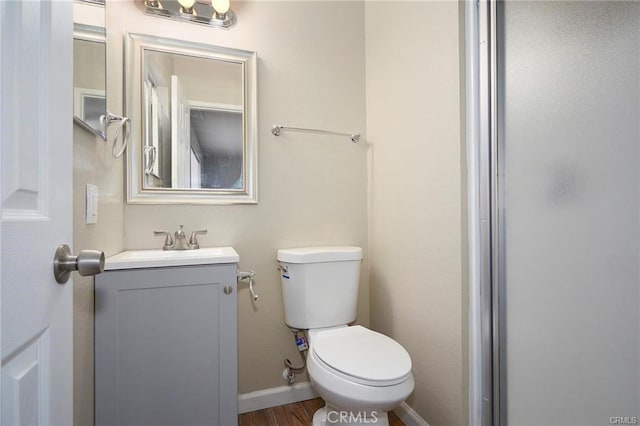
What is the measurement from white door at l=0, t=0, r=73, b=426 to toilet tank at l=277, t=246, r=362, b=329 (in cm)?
92

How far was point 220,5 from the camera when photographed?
140cm

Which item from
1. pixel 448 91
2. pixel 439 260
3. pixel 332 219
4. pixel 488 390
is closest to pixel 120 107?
pixel 332 219

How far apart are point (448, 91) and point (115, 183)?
138 cm

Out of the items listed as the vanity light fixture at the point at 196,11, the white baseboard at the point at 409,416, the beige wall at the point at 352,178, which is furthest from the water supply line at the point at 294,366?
the vanity light fixture at the point at 196,11

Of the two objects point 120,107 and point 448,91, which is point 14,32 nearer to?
point 120,107

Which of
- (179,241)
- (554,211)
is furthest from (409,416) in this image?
(179,241)

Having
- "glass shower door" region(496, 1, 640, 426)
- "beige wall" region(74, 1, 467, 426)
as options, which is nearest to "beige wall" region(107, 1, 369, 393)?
"beige wall" region(74, 1, 467, 426)

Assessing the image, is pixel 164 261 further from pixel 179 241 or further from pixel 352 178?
pixel 352 178

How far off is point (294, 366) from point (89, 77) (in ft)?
4.92

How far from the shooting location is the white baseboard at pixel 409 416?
4.31 feet

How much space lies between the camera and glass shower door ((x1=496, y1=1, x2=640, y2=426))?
0.71 meters

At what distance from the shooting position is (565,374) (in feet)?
2.75

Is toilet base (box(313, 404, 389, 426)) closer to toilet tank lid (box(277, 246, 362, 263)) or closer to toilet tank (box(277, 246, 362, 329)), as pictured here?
toilet tank (box(277, 246, 362, 329))

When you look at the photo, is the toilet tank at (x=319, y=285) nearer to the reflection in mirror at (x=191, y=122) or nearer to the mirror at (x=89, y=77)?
the reflection in mirror at (x=191, y=122)
